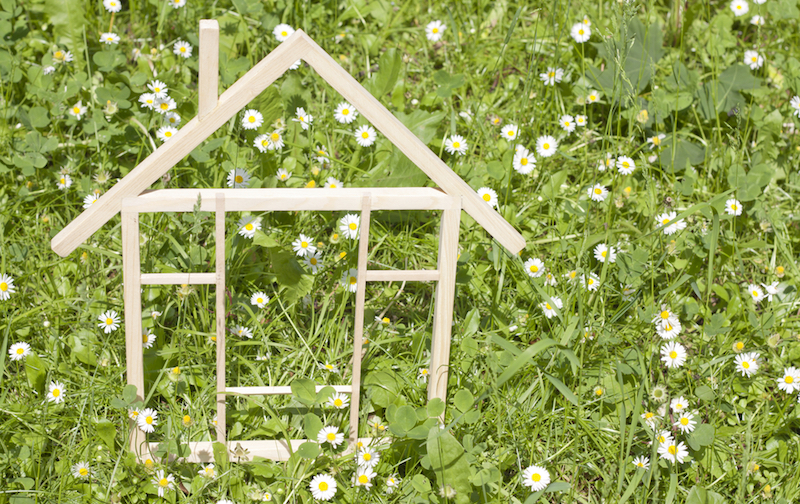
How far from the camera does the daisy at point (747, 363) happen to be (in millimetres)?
2309

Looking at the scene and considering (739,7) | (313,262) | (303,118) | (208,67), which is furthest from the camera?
(739,7)

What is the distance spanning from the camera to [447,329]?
2.06 meters

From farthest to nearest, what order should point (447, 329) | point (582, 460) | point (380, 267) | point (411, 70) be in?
point (411, 70)
point (380, 267)
point (582, 460)
point (447, 329)

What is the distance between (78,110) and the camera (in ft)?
9.24

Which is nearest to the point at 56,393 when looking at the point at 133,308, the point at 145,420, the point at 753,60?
the point at 145,420

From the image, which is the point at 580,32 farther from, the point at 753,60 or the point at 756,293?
the point at 756,293

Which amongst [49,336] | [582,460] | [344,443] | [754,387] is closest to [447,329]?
[344,443]

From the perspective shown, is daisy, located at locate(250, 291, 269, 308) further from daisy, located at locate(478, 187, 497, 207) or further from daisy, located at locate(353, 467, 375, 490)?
daisy, located at locate(478, 187, 497, 207)

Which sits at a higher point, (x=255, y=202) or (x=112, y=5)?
(x=112, y=5)

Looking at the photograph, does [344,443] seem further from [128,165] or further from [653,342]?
[128,165]

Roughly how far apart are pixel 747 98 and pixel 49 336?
278 centimetres

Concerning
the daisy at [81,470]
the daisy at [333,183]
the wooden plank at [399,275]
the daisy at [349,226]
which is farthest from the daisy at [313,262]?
the daisy at [81,470]

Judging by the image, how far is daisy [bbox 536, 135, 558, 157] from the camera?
2.83 metres

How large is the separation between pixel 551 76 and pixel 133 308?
6.05 ft
